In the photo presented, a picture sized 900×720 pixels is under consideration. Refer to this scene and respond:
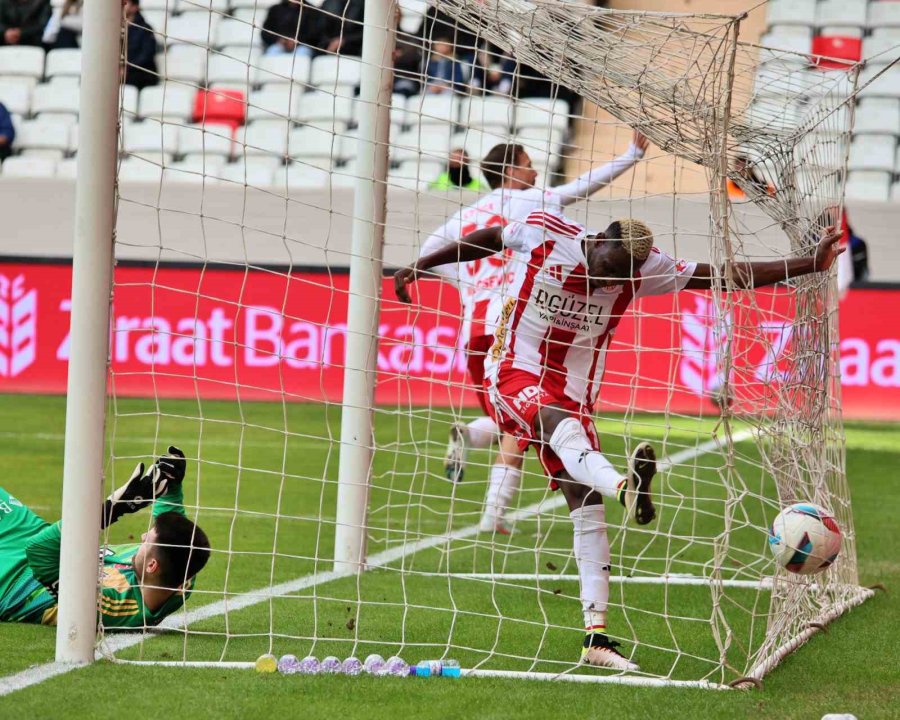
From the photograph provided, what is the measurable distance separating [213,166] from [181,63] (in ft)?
6.20

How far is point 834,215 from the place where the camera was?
18.2 ft

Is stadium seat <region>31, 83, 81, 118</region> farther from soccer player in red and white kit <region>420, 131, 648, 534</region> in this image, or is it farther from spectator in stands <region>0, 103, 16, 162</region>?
soccer player in red and white kit <region>420, 131, 648, 534</region>

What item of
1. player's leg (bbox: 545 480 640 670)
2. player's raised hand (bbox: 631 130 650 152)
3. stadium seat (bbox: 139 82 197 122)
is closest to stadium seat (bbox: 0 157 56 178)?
stadium seat (bbox: 139 82 197 122)

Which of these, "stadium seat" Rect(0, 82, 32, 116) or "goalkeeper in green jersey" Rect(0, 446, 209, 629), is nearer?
"goalkeeper in green jersey" Rect(0, 446, 209, 629)

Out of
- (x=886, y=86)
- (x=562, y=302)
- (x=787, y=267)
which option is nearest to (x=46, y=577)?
(x=562, y=302)

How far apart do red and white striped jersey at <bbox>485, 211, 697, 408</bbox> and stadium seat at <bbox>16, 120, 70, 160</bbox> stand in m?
14.0

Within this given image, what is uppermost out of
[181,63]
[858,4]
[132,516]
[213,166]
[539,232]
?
[858,4]

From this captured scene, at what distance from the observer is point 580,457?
4.63m

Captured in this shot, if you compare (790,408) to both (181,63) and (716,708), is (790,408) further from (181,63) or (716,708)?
(181,63)

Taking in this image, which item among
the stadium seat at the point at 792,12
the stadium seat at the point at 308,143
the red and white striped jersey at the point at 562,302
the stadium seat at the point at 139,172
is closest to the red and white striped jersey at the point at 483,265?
the red and white striped jersey at the point at 562,302

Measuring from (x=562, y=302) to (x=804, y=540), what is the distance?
1.27m

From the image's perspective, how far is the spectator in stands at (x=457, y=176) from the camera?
19.6 ft

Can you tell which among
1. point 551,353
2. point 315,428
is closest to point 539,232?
point 551,353

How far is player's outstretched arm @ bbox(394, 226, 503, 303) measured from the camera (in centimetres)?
488
